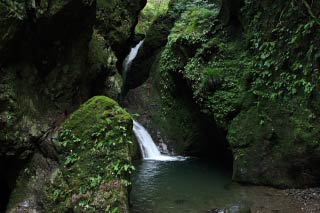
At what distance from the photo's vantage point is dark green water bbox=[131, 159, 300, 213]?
27.6ft

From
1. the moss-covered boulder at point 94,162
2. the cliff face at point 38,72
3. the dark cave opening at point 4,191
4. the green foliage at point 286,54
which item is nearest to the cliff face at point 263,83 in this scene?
the green foliage at point 286,54

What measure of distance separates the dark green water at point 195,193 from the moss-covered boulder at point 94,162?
1592 mm

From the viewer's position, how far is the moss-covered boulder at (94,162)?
685cm

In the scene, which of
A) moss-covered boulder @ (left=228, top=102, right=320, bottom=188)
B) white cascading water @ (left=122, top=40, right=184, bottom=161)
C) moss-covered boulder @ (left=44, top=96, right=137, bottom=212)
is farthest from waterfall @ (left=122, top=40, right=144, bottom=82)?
moss-covered boulder @ (left=44, top=96, right=137, bottom=212)

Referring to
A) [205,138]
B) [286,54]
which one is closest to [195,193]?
[286,54]

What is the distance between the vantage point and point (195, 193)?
966 cm

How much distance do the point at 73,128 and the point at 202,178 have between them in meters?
5.21

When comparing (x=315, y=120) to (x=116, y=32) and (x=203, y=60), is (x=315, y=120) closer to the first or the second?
(x=203, y=60)

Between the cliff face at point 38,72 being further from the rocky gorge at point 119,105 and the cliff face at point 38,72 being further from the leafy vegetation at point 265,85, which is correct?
the leafy vegetation at point 265,85

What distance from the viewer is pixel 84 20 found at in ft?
29.7

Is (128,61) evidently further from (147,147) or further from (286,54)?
(286,54)

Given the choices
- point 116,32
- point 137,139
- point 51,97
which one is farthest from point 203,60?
point 51,97

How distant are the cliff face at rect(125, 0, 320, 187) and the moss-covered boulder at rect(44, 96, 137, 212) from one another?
436 cm

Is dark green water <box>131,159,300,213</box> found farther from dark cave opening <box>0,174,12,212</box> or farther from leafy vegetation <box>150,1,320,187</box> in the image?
dark cave opening <box>0,174,12,212</box>
